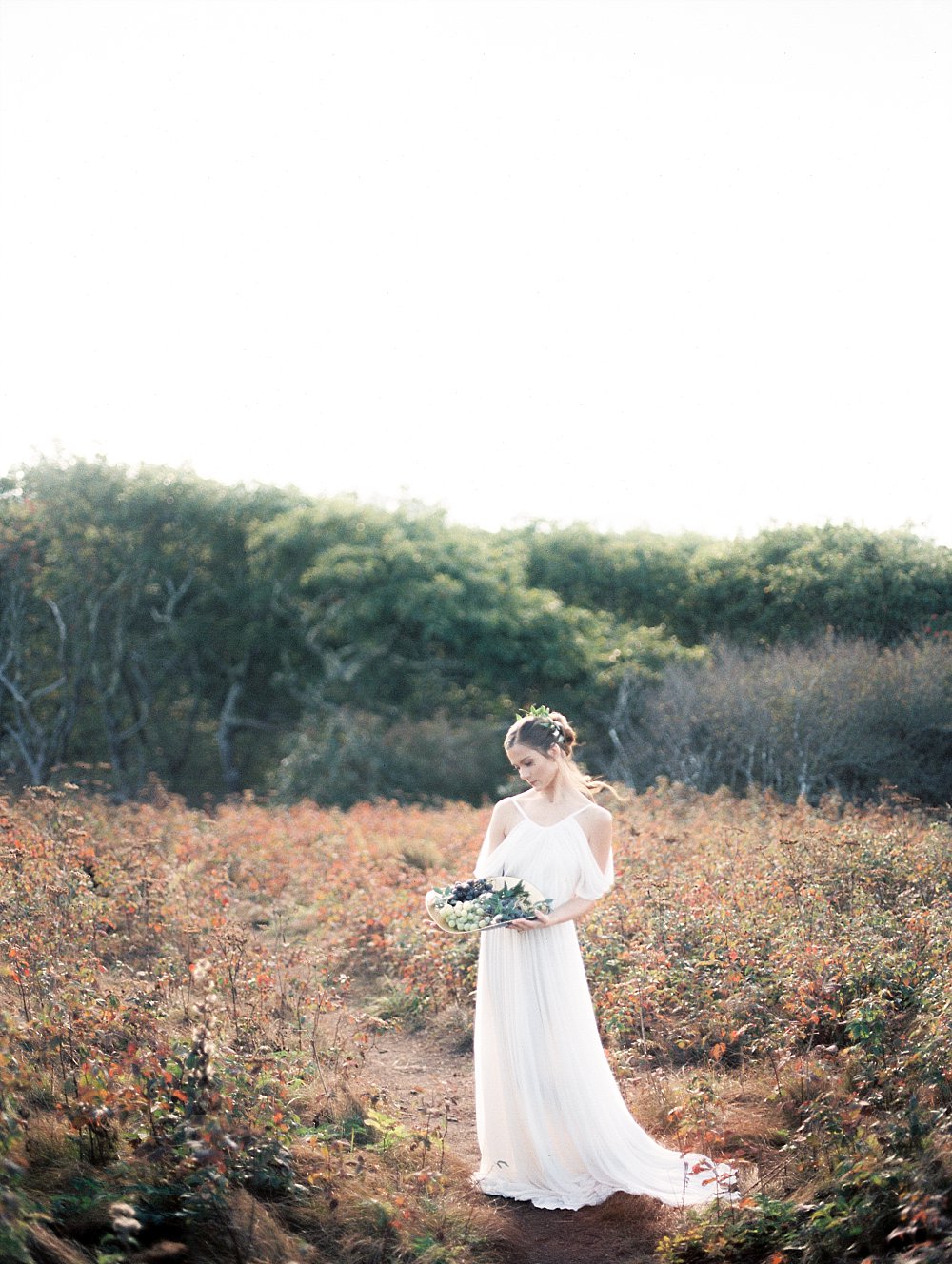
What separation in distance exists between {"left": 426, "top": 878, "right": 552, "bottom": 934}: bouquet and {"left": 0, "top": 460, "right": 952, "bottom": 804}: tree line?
1014 centimetres

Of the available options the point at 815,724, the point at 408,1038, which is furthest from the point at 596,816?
the point at 815,724

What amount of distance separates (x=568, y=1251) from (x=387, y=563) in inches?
620

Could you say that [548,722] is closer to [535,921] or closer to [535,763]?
[535,763]

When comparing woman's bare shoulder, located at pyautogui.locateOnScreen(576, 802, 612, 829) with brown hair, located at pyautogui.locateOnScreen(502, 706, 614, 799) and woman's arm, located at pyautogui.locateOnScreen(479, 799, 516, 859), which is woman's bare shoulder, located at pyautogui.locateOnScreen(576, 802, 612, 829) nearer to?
brown hair, located at pyautogui.locateOnScreen(502, 706, 614, 799)

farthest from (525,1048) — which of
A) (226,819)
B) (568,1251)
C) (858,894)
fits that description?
(226,819)

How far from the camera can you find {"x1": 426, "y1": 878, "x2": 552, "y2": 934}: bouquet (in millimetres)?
4598

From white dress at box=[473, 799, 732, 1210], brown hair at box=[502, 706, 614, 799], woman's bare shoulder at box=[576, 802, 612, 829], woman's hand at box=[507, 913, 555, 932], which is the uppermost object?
brown hair at box=[502, 706, 614, 799]

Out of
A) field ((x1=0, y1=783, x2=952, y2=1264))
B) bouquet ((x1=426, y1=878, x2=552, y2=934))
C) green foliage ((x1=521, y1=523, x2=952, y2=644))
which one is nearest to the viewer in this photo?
field ((x1=0, y1=783, x2=952, y2=1264))

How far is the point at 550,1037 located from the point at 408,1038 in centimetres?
270

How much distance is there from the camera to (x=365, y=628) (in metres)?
19.3

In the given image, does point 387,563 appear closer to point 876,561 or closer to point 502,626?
point 502,626

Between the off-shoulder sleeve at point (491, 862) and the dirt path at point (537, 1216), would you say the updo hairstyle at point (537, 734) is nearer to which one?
the off-shoulder sleeve at point (491, 862)

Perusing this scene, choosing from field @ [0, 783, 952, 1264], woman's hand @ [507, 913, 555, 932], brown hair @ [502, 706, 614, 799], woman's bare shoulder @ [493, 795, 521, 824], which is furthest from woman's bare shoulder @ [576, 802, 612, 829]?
field @ [0, 783, 952, 1264]

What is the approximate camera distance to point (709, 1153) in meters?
4.91
